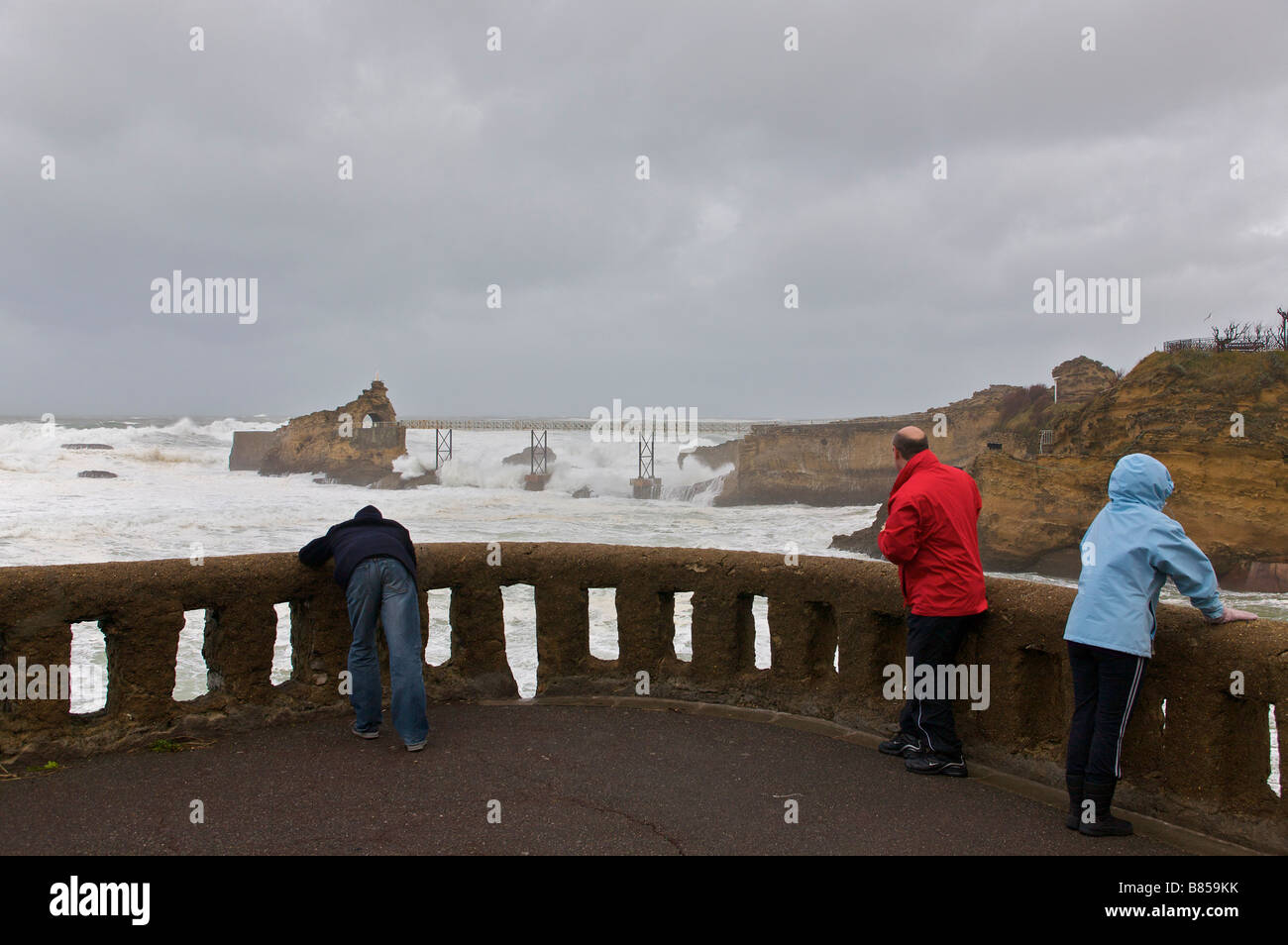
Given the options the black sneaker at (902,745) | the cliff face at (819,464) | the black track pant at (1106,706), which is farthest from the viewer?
the cliff face at (819,464)

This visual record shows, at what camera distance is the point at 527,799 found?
359 centimetres

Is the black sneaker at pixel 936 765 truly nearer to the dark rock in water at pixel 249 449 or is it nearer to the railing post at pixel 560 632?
the railing post at pixel 560 632

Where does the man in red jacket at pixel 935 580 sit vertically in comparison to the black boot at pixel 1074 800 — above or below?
above

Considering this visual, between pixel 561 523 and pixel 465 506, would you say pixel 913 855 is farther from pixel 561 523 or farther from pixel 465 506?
pixel 465 506

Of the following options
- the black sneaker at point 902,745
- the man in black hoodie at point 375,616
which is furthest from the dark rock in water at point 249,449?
the black sneaker at point 902,745

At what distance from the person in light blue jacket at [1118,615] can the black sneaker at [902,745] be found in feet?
2.47

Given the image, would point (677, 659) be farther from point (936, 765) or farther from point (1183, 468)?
point (1183, 468)

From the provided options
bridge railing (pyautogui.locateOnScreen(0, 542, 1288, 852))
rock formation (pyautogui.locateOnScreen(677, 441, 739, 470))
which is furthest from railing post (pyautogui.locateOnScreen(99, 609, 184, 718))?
rock formation (pyautogui.locateOnScreen(677, 441, 739, 470))

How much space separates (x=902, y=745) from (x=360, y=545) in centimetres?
296

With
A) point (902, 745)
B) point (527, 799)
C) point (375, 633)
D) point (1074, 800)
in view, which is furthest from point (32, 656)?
point (1074, 800)

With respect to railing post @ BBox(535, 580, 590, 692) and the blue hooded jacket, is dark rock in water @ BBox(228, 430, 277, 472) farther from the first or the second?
the blue hooded jacket

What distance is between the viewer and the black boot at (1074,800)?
338cm

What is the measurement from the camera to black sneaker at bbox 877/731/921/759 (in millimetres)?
4055

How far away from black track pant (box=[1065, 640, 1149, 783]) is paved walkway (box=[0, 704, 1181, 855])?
282 millimetres
